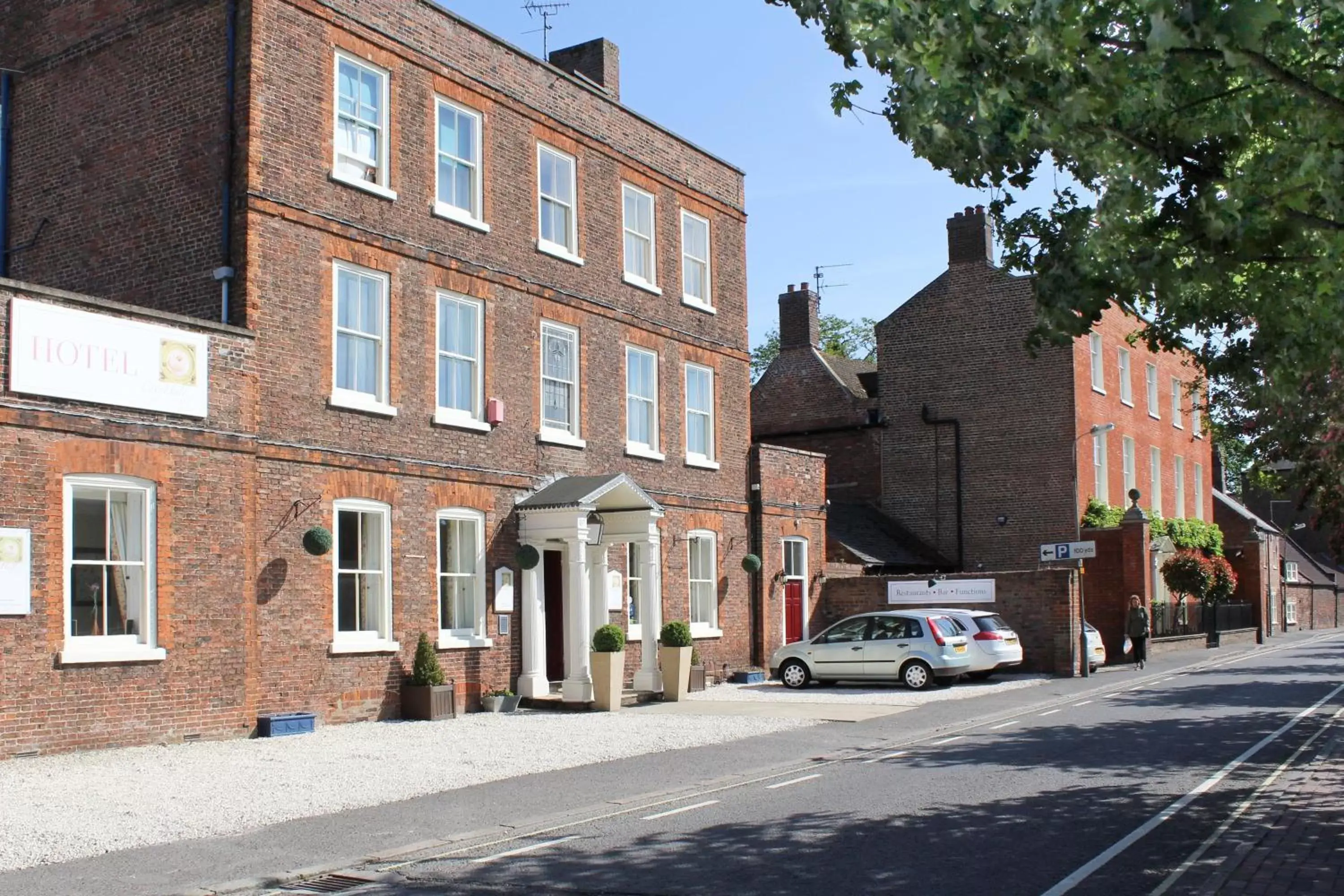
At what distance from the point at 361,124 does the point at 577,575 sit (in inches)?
292

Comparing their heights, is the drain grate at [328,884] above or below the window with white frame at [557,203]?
below

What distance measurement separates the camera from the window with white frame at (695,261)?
2786 centimetres

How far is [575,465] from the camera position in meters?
24.2

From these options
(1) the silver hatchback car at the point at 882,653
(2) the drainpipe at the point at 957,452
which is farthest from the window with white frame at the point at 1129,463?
(1) the silver hatchback car at the point at 882,653

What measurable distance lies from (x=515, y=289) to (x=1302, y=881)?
16.5 meters

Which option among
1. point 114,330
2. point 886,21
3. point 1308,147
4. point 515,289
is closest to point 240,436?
point 114,330

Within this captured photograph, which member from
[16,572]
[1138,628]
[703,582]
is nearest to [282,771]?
[16,572]

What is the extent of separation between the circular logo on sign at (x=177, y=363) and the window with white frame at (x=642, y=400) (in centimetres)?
958

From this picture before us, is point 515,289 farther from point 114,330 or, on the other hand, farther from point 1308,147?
point 1308,147

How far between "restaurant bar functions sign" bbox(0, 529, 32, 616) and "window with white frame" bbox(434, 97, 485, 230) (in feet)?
27.6

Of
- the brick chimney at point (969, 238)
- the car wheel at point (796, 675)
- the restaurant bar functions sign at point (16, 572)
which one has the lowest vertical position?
the car wheel at point (796, 675)

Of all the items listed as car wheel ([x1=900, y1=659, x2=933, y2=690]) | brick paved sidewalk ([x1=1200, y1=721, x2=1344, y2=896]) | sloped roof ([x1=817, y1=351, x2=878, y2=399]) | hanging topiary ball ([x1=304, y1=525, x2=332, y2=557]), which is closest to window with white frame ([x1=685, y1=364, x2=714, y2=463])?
car wheel ([x1=900, y1=659, x2=933, y2=690])

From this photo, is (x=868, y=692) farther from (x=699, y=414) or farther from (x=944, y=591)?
(x=699, y=414)

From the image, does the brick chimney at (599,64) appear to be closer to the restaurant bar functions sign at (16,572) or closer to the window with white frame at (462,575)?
the window with white frame at (462,575)
